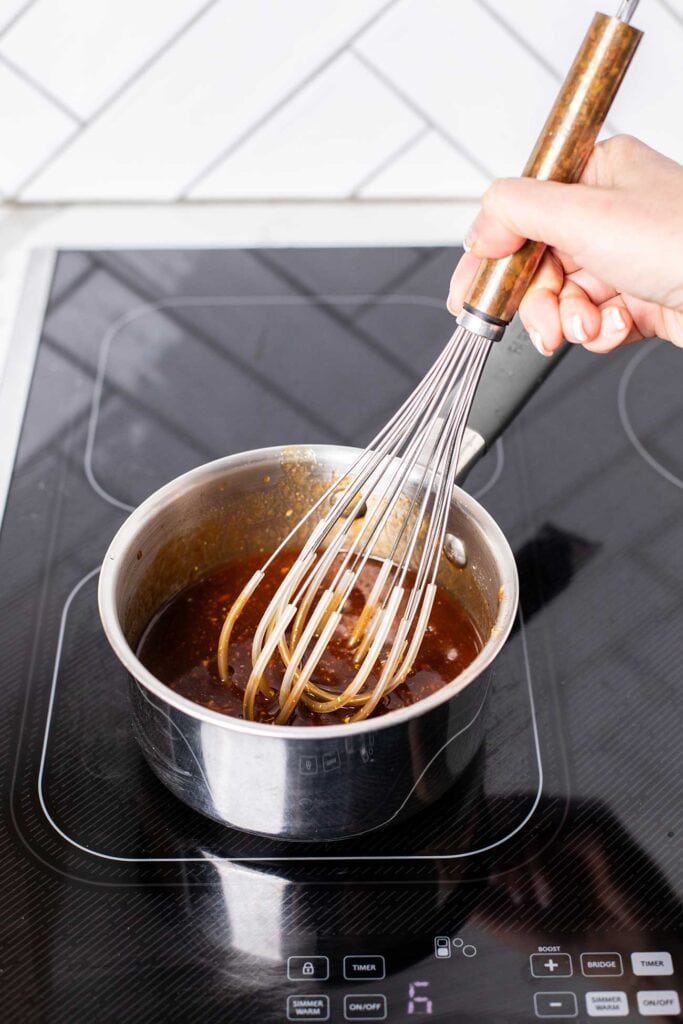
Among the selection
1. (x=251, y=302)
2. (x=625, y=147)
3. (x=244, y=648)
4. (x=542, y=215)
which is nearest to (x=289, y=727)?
(x=244, y=648)

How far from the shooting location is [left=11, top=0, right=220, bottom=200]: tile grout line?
2.91ft

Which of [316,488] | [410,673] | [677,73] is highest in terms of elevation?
[677,73]

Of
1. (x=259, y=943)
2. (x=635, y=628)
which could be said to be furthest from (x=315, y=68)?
(x=259, y=943)

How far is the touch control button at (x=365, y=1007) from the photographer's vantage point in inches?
20.0

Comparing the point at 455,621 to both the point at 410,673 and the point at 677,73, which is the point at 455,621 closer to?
the point at 410,673

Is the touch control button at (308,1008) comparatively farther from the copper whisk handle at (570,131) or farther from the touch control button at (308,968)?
the copper whisk handle at (570,131)

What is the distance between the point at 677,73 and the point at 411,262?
0.91 ft

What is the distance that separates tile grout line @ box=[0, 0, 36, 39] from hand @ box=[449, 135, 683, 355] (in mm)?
458

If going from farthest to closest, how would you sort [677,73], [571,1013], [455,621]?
[677,73], [455,621], [571,1013]

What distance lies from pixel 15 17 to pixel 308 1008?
30.6 inches

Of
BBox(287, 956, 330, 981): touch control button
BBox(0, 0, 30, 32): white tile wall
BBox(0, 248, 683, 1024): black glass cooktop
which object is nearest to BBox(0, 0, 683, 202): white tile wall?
BBox(0, 0, 30, 32): white tile wall

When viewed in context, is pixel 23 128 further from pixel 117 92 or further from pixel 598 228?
pixel 598 228

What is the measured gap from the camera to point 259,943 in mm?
538

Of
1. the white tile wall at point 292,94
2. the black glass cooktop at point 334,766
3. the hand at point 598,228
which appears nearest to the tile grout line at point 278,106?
the white tile wall at point 292,94
